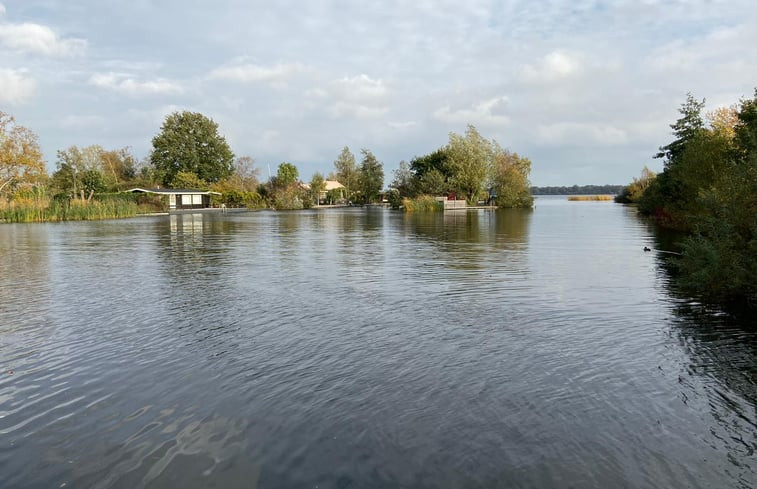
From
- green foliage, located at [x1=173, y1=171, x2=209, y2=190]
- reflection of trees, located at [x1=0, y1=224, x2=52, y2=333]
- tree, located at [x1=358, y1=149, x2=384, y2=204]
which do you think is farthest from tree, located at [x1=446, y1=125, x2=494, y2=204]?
reflection of trees, located at [x1=0, y1=224, x2=52, y2=333]

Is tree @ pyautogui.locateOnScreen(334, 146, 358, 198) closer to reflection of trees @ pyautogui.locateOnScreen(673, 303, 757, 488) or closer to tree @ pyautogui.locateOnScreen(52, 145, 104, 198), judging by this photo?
tree @ pyautogui.locateOnScreen(52, 145, 104, 198)

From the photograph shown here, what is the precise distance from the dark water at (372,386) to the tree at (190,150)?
9481cm

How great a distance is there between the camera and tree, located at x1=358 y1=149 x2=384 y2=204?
114 m

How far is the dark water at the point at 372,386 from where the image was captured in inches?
195

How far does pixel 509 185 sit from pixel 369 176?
35.4 m

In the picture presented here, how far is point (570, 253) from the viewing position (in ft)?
72.4

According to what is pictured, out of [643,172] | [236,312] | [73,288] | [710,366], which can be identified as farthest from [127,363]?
[643,172]

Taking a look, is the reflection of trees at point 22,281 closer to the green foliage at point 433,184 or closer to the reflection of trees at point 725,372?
the reflection of trees at point 725,372

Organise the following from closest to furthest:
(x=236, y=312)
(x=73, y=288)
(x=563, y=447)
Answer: (x=563, y=447), (x=236, y=312), (x=73, y=288)

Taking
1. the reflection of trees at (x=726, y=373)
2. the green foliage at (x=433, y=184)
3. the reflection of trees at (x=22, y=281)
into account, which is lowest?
the reflection of trees at (x=726, y=373)

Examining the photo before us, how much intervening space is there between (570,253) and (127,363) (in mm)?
19163

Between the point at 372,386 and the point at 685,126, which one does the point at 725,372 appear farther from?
the point at 685,126

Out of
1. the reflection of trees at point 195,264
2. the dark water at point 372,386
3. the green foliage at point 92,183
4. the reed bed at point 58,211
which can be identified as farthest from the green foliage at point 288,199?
the dark water at point 372,386

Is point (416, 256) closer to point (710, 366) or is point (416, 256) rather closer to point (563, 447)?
point (710, 366)
